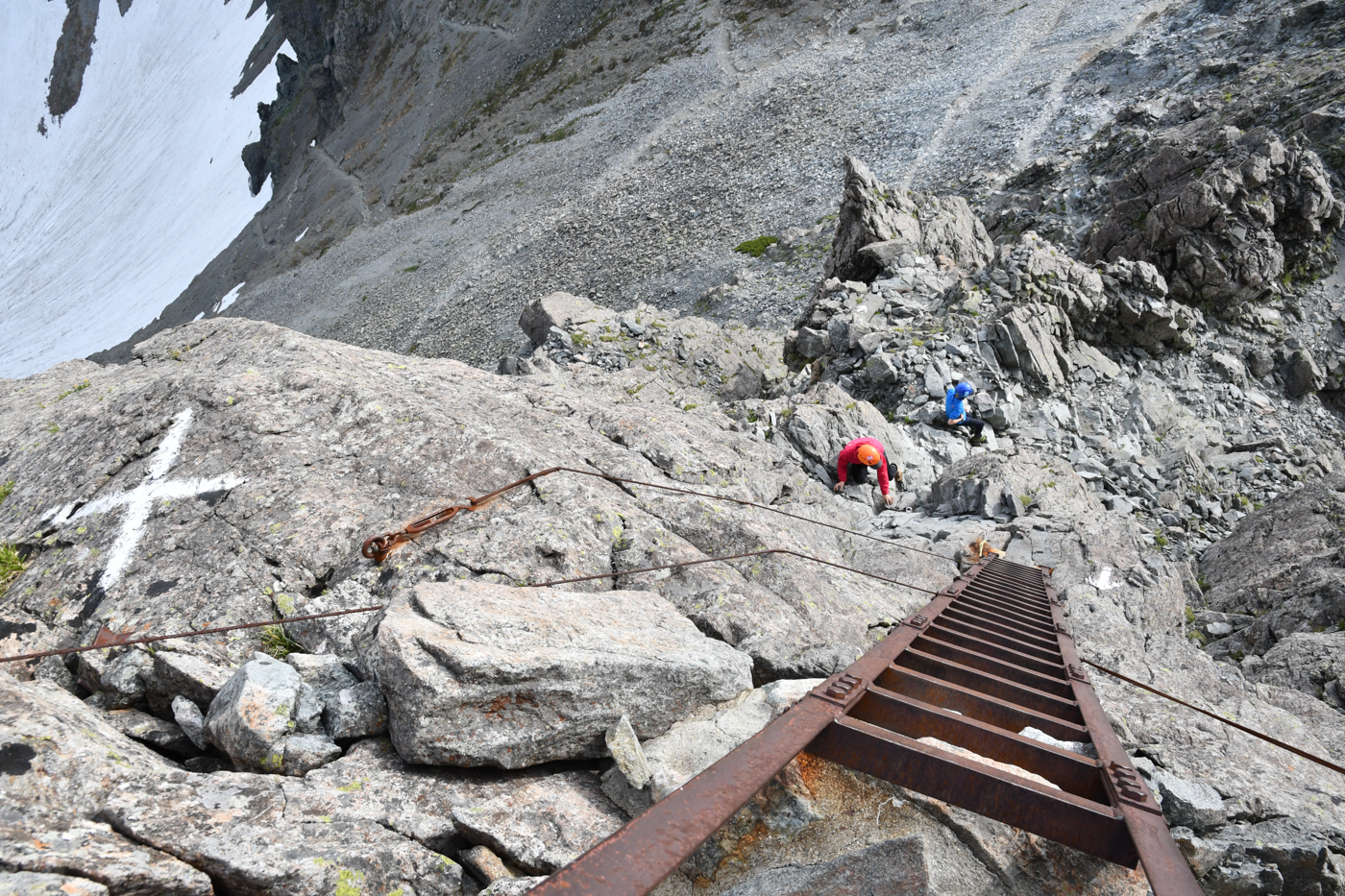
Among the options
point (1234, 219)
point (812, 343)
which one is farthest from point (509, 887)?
point (1234, 219)

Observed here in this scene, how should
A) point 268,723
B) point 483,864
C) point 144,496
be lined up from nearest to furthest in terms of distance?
point 483,864 < point 268,723 < point 144,496

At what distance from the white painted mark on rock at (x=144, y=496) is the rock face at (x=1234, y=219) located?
23682 millimetres

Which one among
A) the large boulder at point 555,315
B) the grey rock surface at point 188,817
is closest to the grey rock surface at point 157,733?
the grey rock surface at point 188,817

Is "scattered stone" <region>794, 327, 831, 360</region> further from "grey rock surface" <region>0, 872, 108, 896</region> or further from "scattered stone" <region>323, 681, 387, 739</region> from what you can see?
"grey rock surface" <region>0, 872, 108, 896</region>

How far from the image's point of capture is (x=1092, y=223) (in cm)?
2645

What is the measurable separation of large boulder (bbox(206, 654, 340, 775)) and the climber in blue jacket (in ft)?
48.5

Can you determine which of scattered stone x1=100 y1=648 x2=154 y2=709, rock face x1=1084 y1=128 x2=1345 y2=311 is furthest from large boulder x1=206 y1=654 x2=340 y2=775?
rock face x1=1084 y1=128 x2=1345 y2=311

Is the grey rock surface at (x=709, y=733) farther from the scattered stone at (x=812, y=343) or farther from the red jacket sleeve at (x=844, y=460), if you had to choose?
the scattered stone at (x=812, y=343)

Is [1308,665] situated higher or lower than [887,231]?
lower

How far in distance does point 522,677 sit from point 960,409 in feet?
47.2

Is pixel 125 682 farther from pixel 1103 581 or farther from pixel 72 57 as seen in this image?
pixel 72 57

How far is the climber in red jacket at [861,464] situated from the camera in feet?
41.9

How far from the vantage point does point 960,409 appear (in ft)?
51.4

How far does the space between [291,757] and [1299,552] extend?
13611mm
